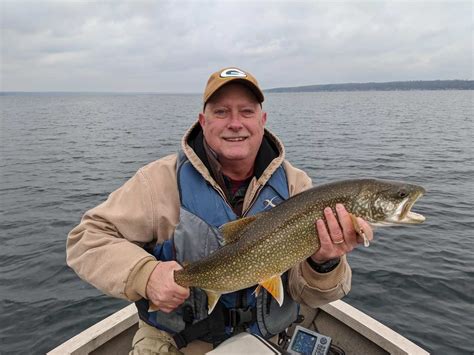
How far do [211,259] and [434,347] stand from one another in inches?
236

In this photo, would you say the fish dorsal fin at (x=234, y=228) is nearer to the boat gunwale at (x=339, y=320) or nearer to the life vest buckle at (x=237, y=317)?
the life vest buckle at (x=237, y=317)

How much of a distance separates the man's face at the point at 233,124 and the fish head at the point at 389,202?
130 centimetres

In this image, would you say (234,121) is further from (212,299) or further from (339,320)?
(339,320)

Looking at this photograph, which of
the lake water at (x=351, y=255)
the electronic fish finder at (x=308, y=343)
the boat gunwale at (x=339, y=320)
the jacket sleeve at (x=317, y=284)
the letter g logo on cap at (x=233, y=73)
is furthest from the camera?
the lake water at (x=351, y=255)

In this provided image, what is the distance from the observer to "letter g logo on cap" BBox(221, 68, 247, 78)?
4.09 meters

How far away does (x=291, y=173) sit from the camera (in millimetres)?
4488

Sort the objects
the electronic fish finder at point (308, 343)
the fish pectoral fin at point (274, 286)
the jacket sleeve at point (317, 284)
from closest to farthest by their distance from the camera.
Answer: the fish pectoral fin at point (274, 286)
the jacket sleeve at point (317, 284)
the electronic fish finder at point (308, 343)

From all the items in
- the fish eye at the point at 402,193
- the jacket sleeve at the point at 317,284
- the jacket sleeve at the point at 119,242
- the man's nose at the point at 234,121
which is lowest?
the jacket sleeve at the point at 317,284

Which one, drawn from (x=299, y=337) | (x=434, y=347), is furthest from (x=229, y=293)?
(x=434, y=347)

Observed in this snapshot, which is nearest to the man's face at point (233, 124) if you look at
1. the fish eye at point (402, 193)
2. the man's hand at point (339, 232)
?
the man's hand at point (339, 232)

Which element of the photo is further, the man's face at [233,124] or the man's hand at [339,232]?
the man's face at [233,124]

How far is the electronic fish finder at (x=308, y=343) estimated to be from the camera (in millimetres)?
5035

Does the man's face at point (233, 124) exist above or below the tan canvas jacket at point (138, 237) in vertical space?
above

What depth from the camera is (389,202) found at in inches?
148
